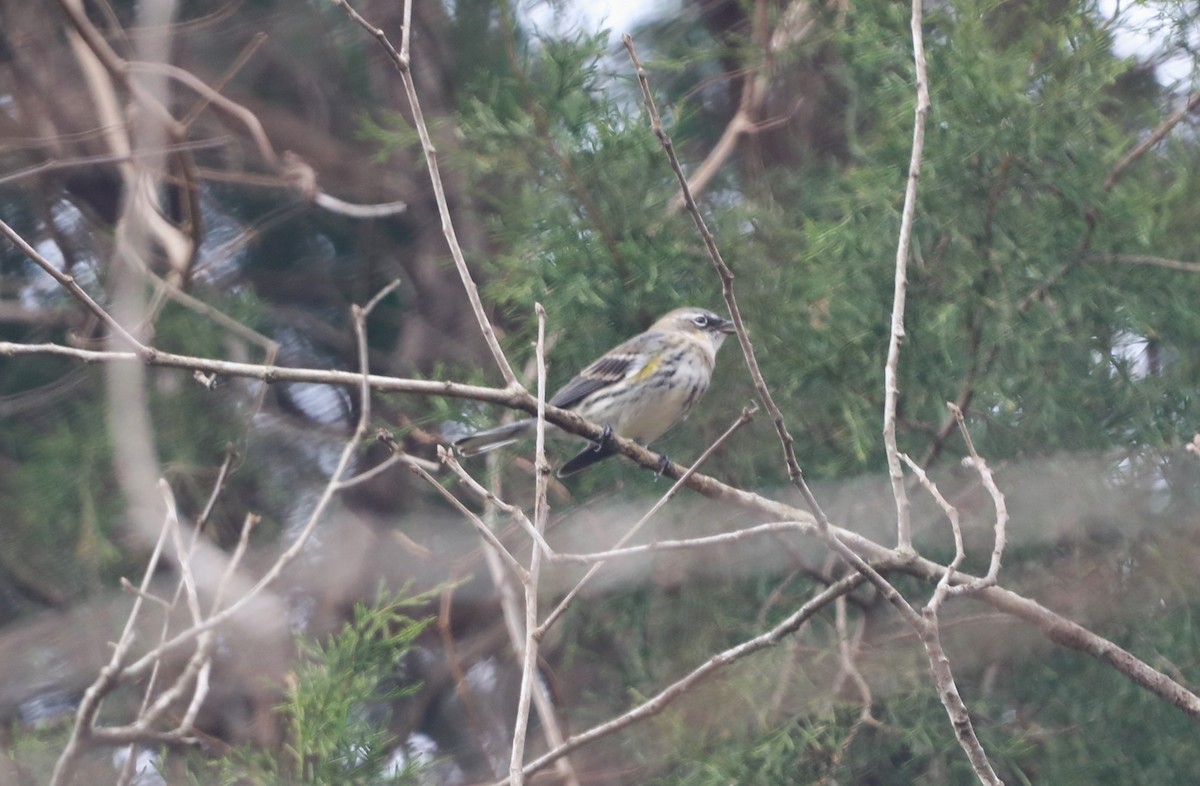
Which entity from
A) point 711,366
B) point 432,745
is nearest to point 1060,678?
point 711,366

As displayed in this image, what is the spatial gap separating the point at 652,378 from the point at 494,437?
0.61 m

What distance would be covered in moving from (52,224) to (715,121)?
2.09 meters

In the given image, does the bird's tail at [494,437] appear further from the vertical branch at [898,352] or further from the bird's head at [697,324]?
the vertical branch at [898,352]

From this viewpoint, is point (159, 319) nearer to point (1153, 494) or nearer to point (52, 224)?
point (52, 224)

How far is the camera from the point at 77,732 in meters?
2.25

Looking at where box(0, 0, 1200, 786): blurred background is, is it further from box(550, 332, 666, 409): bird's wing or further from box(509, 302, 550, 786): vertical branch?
box(509, 302, 550, 786): vertical branch

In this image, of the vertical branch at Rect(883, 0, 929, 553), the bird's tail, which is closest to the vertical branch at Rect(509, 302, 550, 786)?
the vertical branch at Rect(883, 0, 929, 553)

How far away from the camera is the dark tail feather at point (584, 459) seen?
3082mm

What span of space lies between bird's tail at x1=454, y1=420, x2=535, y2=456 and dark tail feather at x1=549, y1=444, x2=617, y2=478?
155 mm

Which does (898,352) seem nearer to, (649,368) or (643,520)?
(643,520)

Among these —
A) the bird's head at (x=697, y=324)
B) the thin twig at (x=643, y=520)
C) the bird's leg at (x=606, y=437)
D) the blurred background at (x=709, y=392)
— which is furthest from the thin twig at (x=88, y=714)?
the bird's head at (x=697, y=324)

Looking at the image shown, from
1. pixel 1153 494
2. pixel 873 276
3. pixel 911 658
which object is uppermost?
pixel 873 276

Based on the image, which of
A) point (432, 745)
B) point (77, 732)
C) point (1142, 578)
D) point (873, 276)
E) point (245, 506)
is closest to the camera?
point (77, 732)

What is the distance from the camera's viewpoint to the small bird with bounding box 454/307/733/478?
336 centimetres
